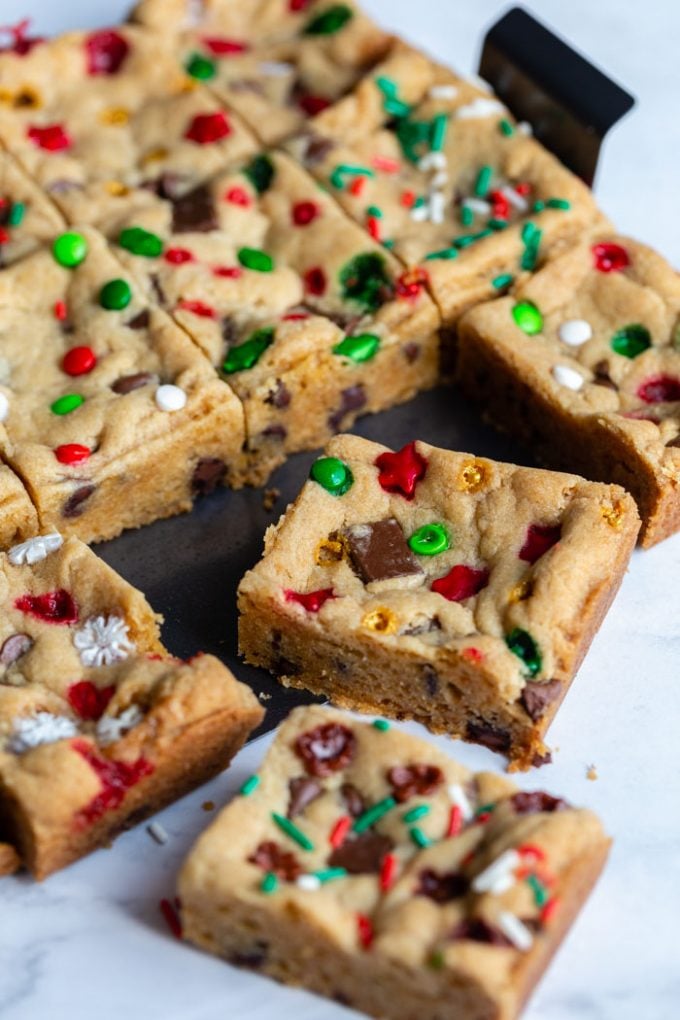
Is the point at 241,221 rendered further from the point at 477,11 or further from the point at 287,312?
the point at 477,11

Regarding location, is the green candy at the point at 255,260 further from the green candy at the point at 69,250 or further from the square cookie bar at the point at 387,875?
the square cookie bar at the point at 387,875

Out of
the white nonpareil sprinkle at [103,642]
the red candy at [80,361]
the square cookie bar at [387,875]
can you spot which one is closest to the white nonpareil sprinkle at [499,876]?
the square cookie bar at [387,875]

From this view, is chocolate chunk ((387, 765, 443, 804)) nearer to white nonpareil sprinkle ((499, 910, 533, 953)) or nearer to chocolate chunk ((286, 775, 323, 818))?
chocolate chunk ((286, 775, 323, 818))

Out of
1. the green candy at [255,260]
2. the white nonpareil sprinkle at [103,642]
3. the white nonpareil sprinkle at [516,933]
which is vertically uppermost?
the white nonpareil sprinkle at [516,933]

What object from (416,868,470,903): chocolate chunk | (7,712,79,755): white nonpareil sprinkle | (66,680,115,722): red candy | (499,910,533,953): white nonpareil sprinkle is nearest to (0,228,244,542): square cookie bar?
(66,680,115,722): red candy

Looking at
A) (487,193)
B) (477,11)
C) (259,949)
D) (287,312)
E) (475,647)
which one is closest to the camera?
(259,949)

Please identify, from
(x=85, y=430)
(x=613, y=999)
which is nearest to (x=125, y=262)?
(x=85, y=430)
